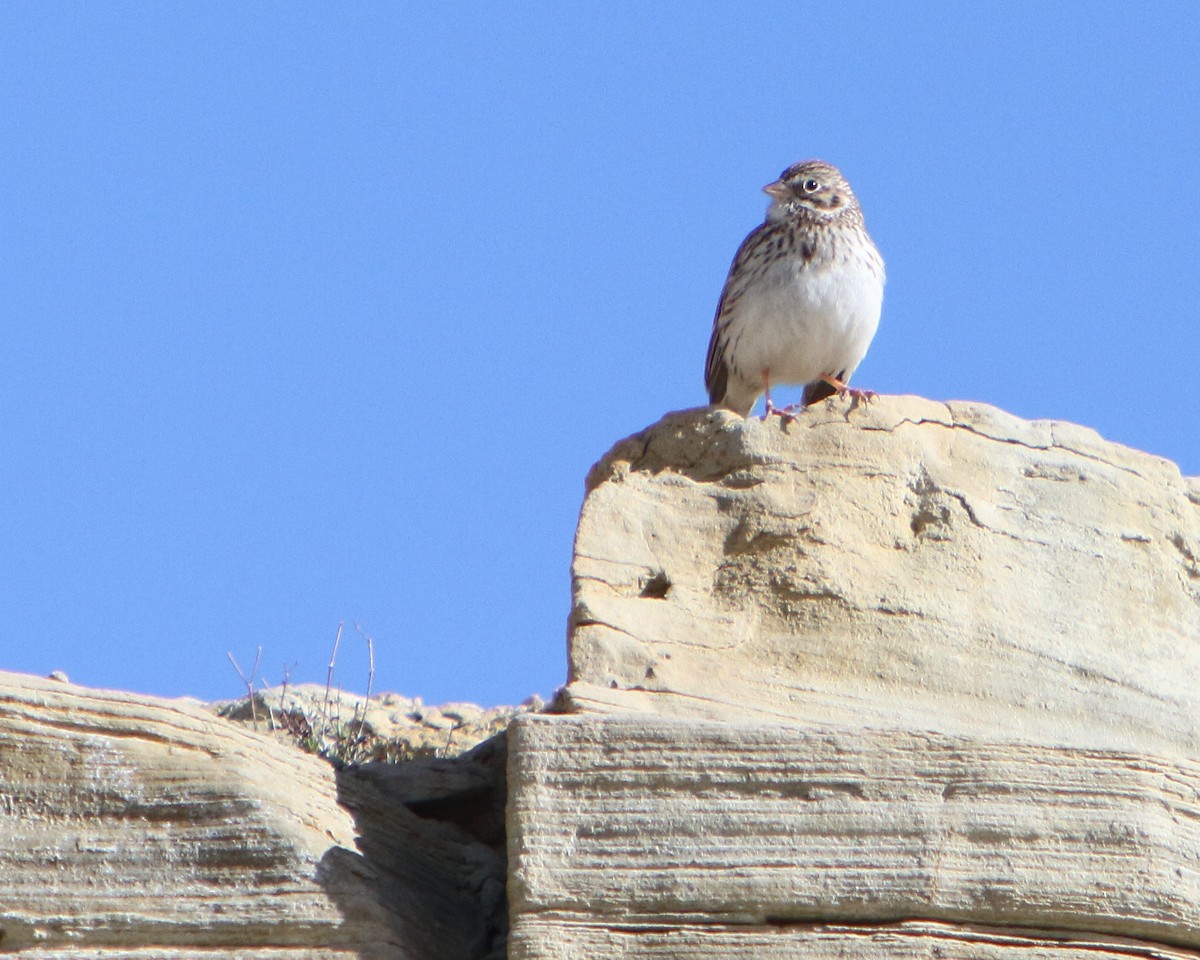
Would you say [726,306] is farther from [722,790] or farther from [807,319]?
[722,790]

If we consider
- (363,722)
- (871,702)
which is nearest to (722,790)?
(871,702)

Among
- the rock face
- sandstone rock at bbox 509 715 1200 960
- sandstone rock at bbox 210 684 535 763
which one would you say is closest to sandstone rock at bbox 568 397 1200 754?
the rock face

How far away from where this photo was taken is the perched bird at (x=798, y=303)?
28.1ft

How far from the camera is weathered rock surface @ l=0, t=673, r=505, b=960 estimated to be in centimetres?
514

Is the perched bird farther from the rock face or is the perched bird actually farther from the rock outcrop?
the rock outcrop

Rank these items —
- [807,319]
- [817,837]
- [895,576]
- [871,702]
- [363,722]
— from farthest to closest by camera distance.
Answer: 1. [807,319]
2. [363,722]
3. [895,576]
4. [871,702]
5. [817,837]

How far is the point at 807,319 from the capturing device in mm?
8531

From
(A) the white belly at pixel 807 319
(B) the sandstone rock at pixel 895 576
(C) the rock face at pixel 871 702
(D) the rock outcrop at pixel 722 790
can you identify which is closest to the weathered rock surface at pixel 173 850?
(D) the rock outcrop at pixel 722 790

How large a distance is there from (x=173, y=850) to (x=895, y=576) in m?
2.51

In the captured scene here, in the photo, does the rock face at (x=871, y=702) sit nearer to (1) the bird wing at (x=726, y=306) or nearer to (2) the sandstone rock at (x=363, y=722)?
(2) the sandstone rock at (x=363, y=722)

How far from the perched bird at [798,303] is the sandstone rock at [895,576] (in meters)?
1.88

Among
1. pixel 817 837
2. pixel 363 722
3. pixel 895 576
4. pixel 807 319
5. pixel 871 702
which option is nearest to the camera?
pixel 817 837

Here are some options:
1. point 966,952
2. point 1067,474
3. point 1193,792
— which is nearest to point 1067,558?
point 1067,474

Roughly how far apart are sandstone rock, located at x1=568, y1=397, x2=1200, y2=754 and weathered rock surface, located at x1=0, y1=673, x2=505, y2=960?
844 mm
